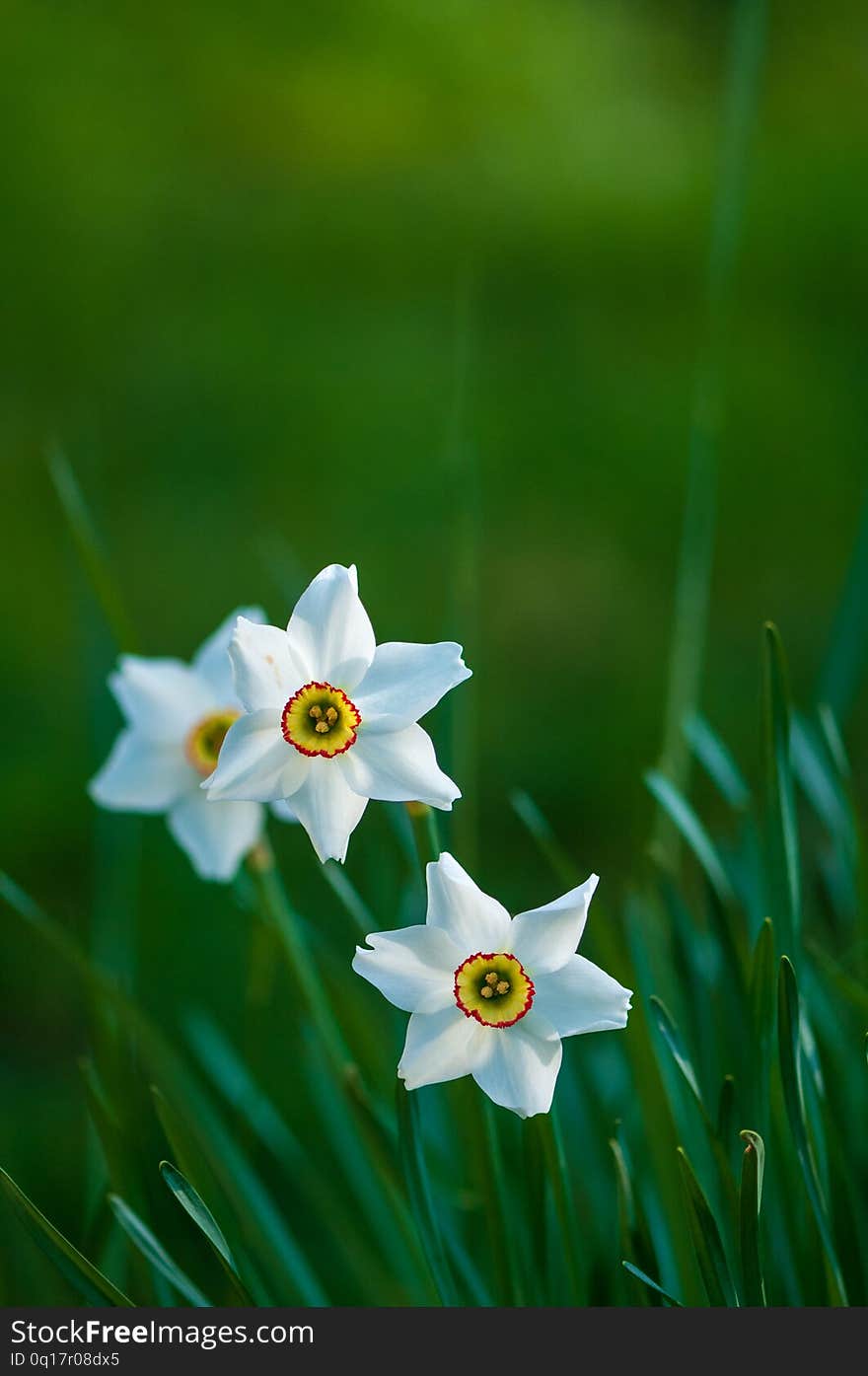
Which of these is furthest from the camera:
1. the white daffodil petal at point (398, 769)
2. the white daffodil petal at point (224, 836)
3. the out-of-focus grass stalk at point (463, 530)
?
the out-of-focus grass stalk at point (463, 530)

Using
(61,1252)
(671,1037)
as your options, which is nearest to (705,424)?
(671,1037)

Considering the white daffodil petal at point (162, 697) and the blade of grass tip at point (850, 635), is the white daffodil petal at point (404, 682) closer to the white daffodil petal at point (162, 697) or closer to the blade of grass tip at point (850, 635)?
the white daffodil petal at point (162, 697)

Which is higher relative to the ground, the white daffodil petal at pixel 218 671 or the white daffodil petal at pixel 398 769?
the white daffodil petal at pixel 398 769

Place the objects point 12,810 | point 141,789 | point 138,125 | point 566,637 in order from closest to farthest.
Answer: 1. point 141,789
2. point 12,810
3. point 566,637
4. point 138,125

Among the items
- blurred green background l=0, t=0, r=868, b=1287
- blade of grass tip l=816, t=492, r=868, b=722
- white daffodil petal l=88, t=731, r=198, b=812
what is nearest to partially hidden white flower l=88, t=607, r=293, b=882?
white daffodil petal l=88, t=731, r=198, b=812

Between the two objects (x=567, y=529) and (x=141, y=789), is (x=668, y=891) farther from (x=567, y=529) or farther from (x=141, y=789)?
(x=567, y=529)

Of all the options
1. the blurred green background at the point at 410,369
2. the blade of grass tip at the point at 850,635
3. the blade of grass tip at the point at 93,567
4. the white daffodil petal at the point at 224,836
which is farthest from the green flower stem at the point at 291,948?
the blurred green background at the point at 410,369

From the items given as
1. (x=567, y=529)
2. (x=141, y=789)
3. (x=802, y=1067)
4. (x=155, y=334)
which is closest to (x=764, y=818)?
(x=802, y=1067)
